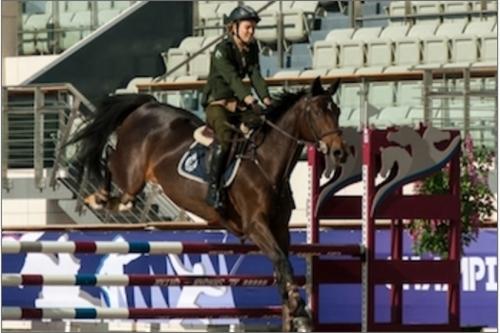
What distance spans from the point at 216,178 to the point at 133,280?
1.06m

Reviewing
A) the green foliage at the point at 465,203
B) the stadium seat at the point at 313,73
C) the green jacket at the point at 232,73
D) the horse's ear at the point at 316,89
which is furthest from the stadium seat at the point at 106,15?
the horse's ear at the point at 316,89

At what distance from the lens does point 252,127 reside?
1199 centimetres

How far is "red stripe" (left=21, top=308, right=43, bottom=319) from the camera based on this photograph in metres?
10.9

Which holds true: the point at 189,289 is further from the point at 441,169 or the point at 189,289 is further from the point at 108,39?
the point at 108,39

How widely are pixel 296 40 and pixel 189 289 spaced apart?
561 centimetres

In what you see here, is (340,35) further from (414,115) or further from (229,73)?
(229,73)

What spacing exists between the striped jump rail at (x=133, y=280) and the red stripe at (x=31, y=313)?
0.51 feet

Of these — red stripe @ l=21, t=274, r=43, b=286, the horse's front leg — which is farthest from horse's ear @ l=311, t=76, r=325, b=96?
red stripe @ l=21, t=274, r=43, b=286

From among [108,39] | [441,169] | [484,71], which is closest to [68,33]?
[108,39]

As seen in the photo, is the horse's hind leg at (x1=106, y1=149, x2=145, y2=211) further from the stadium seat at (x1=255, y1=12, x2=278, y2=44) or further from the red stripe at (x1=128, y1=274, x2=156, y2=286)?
the stadium seat at (x1=255, y1=12, x2=278, y2=44)

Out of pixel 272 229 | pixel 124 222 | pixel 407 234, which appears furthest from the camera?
pixel 124 222

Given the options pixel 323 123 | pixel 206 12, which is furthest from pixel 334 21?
pixel 323 123

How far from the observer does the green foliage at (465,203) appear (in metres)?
13.3

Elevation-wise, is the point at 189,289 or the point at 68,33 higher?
the point at 68,33
